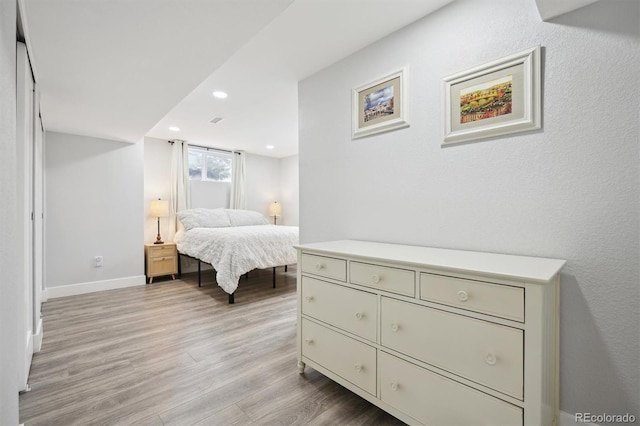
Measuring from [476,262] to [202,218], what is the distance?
453 centimetres

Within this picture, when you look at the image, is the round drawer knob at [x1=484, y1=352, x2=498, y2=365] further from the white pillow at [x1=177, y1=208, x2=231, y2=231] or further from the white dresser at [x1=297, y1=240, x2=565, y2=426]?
the white pillow at [x1=177, y1=208, x2=231, y2=231]

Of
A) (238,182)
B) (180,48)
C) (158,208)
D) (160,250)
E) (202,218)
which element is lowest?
Result: (160,250)

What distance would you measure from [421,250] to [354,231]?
0.67 metres

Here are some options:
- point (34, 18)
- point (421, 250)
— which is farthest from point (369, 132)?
point (34, 18)

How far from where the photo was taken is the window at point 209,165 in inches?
219

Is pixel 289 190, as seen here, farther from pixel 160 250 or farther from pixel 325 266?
pixel 325 266

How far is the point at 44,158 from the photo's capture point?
3.61 m

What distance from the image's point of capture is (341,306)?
1.69m

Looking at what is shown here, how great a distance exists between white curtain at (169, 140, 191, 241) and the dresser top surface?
424 centimetres

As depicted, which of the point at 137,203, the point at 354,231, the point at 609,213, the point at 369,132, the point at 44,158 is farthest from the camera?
the point at 137,203

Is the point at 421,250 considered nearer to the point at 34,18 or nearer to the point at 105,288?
the point at 34,18

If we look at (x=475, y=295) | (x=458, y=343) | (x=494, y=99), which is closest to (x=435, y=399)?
(x=458, y=343)

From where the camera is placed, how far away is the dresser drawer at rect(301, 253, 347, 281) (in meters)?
1.68

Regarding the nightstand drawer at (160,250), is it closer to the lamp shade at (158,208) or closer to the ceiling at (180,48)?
the lamp shade at (158,208)
